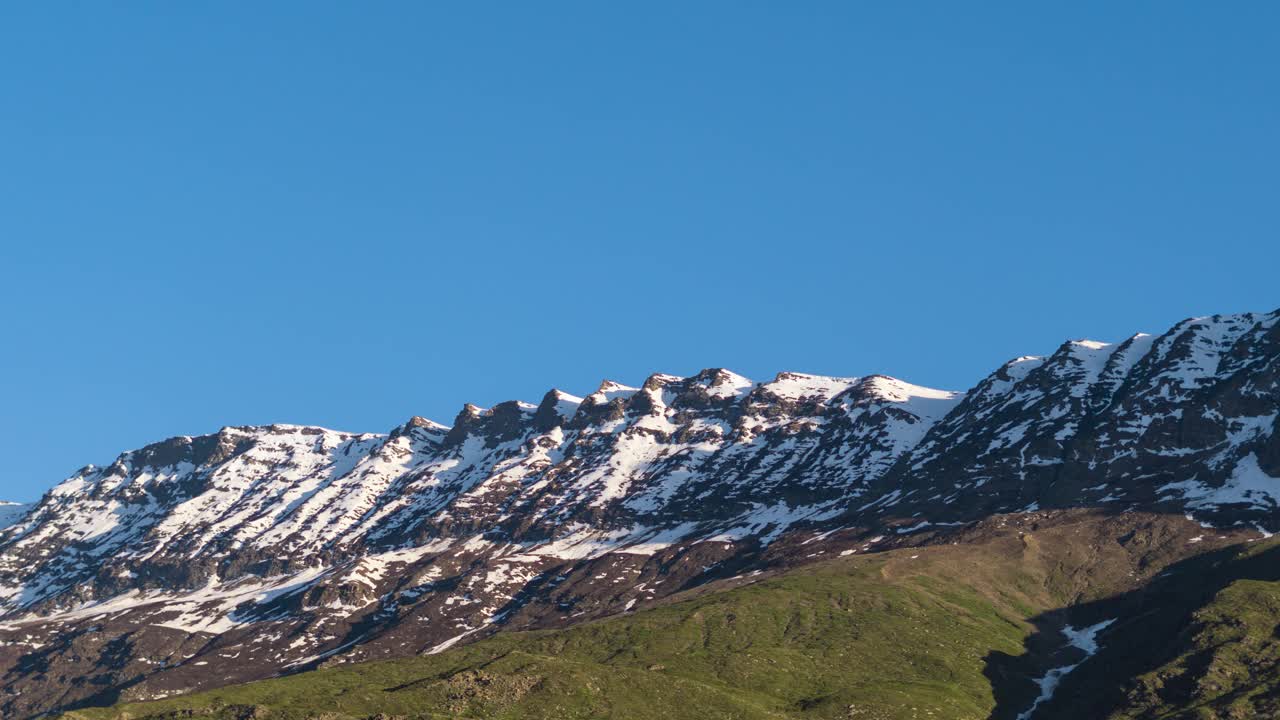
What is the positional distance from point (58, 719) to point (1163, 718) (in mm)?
168883

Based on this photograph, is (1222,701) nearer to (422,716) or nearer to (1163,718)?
(1163,718)

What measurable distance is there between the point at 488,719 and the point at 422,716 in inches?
428

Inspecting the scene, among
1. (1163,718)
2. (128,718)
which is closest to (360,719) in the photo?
(128,718)

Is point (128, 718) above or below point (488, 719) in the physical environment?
above

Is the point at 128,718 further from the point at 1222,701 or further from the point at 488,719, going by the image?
the point at 1222,701

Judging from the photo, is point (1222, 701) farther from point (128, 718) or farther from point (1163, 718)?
point (128, 718)

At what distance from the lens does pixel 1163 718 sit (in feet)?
655

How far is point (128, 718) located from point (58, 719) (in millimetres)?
9896

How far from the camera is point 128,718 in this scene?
200 meters

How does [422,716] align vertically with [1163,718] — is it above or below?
above

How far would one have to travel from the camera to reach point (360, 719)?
196 metres

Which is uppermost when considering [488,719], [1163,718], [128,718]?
[128,718]

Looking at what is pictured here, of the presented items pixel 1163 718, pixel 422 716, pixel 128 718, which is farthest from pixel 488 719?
pixel 1163 718

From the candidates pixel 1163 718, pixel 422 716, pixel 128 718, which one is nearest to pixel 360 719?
pixel 422 716
